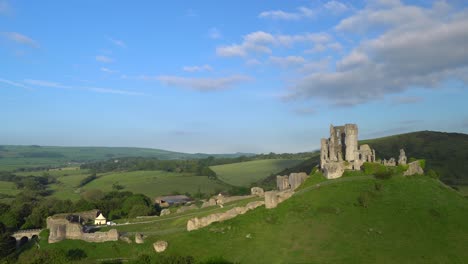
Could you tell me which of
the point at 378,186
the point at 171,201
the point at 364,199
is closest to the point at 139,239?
the point at 364,199

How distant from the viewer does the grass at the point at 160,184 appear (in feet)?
448

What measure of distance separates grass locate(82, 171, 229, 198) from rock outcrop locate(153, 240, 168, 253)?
269ft

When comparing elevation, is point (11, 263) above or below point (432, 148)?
below

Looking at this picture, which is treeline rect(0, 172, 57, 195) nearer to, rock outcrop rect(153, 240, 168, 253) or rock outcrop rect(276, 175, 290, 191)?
rock outcrop rect(276, 175, 290, 191)

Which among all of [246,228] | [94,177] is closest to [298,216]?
[246,228]

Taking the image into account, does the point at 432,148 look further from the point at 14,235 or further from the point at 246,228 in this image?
the point at 14,235

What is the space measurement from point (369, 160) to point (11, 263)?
51.7 m

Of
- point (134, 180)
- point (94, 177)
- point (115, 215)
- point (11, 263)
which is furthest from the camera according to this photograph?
point (94, 177)

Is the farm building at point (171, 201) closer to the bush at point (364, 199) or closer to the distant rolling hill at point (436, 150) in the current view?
the distant rolling hill at point (436, 150)

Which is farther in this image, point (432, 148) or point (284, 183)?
point (432, 148)

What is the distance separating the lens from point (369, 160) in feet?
212

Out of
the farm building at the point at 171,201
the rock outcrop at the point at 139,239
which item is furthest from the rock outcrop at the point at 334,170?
the farm building at the point at 171,201

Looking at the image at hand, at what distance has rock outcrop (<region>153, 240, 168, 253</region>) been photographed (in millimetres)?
44250

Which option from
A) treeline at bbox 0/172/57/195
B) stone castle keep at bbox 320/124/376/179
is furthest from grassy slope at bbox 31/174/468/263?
treeline at bbox 0/172/57/195
